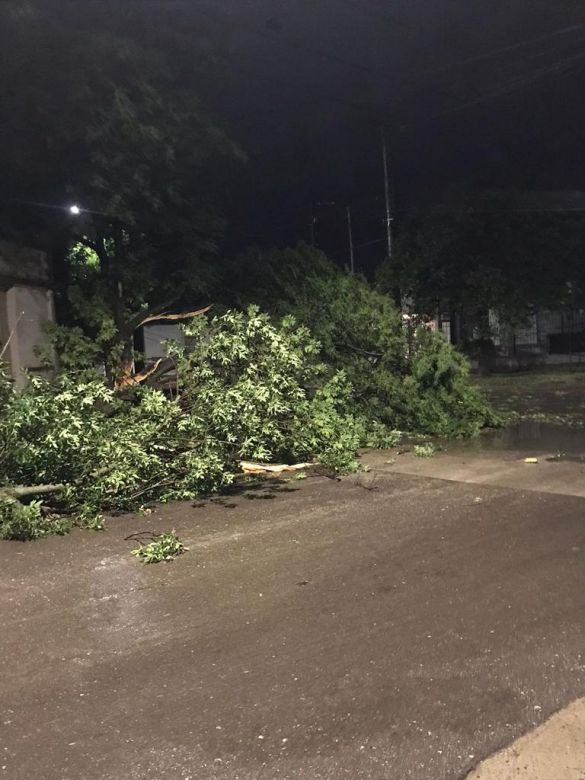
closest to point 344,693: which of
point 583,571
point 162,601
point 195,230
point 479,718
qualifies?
point 479,718

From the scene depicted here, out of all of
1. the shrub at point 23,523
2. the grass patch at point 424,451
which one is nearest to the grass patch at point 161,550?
the shrub at point 23,523

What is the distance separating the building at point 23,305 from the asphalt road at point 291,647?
6583 millimetres

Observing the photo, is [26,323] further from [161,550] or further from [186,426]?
[161,550]

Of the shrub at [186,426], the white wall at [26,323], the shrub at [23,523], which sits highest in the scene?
the white wall at [26,323]

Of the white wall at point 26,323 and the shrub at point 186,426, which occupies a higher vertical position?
the white wall at point 26,323

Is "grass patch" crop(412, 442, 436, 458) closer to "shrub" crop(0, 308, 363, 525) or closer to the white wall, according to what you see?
"shrub" crop(0, 308, 363, 525)

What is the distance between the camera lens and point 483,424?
12.5m

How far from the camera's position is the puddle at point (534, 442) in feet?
34.4

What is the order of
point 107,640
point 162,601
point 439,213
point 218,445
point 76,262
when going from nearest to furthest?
point 107,640
point 162,601
point 218,445
point 76,262
point 439,213

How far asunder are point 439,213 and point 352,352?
59.7ft

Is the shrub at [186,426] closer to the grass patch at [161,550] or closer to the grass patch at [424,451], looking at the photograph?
the grass patch at [424,451]

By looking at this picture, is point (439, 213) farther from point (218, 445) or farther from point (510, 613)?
point (510, 613)

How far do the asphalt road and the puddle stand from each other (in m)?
3.79

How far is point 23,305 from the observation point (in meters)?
12.6
